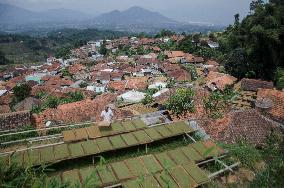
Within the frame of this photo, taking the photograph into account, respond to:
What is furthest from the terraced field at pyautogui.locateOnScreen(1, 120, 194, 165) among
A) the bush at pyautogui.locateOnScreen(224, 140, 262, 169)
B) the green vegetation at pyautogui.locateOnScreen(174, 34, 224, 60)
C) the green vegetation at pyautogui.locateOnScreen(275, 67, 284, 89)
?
the green vegetation at pyautogui.locateOnScreen(174, 34, 224, 60)

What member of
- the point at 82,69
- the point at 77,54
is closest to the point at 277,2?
the point at 82,69

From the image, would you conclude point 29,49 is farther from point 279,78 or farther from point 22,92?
point 279,78

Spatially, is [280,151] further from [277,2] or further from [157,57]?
[157,57]

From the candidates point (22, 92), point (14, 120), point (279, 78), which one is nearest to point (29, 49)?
point (22, 92)

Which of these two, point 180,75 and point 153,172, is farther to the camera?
point 180,75

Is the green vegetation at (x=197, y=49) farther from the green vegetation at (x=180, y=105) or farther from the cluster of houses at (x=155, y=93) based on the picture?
the green vegetation at (x=180, y=105)

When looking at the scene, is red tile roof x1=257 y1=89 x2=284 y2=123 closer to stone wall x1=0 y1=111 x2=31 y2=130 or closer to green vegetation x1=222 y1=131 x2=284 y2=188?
green vegetation x1=222 y1=131 x2=284 y2=188
